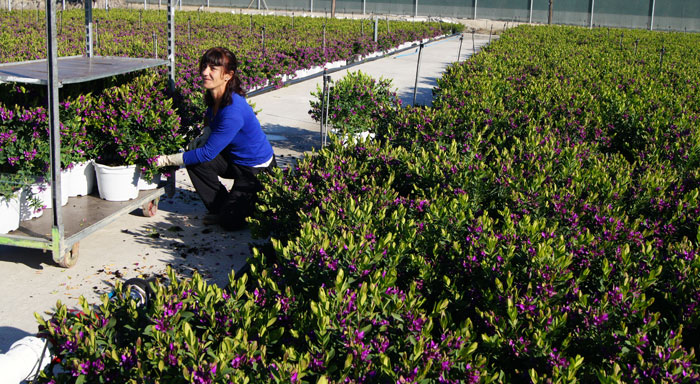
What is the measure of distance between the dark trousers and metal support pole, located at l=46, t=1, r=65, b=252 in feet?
4.91

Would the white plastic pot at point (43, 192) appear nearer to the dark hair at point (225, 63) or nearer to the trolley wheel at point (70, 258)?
the trolley wheel at point (70, 258)

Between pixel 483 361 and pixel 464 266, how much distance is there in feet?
3.09

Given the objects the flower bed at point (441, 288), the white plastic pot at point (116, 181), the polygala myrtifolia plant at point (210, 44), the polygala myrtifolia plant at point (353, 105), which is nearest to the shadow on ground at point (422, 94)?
the polygala myrtifolia plant at point (210, 44)

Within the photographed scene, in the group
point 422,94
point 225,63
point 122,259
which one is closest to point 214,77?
point 225,63

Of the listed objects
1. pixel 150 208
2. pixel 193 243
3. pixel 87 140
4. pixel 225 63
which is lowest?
pixel 193 243

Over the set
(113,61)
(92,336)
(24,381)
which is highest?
(113,61)

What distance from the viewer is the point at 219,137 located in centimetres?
564

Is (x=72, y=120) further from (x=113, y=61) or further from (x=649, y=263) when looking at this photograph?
(x=649, y=263)

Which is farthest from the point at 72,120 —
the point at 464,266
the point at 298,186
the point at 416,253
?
the point at 464,266

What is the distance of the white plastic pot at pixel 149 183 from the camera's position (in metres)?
5.84

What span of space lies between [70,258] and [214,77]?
6.00 feet

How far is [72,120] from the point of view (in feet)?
17.2

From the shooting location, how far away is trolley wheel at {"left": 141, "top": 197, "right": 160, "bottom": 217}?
6190 mm

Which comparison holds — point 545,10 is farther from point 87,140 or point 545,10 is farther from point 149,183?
point 87,140
